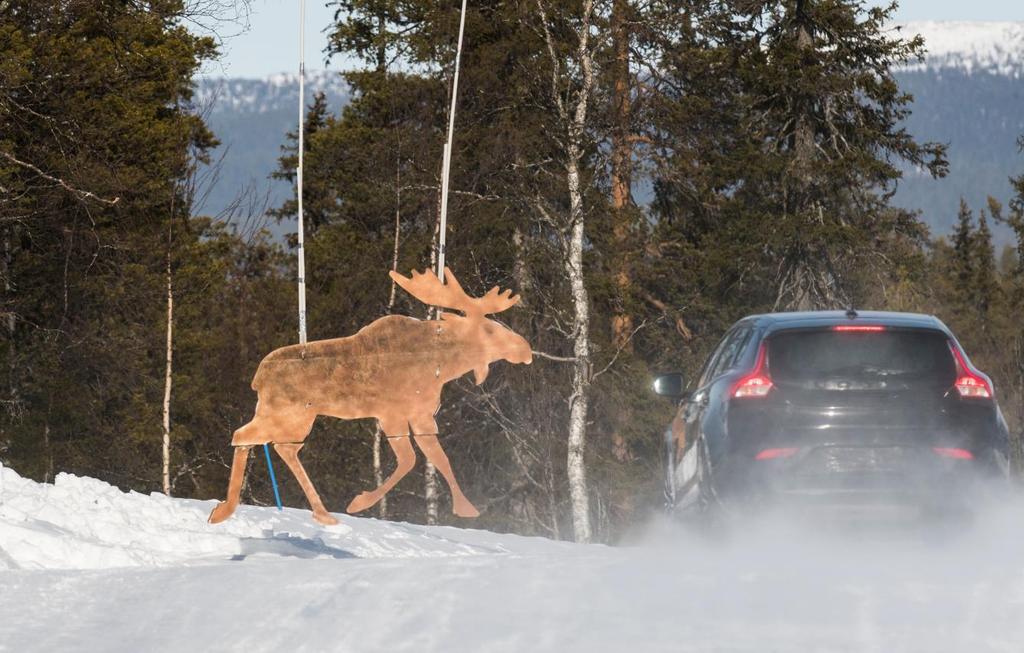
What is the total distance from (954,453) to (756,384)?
1.29 metres

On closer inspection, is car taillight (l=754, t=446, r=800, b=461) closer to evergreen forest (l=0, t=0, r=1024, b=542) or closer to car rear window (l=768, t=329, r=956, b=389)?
car rear window (l=768, t=329, r=956, b=389)

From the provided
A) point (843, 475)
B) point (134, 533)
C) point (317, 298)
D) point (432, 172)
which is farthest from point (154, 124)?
point (843, 475)

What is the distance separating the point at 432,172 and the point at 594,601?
2346cm

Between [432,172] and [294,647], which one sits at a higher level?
[432,172]

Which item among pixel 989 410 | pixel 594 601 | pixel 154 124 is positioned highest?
pixel 154 124

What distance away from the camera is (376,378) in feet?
45.0

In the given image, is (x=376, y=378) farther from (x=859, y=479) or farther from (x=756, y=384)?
(x=859, y=479)

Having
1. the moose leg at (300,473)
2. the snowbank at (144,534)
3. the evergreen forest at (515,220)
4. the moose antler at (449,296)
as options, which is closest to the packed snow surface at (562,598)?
the snowbank at (144,534)

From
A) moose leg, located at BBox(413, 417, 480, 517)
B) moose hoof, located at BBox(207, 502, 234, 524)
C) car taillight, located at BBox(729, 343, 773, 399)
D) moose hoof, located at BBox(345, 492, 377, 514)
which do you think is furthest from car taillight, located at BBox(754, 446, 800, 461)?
moose hoof, located at BBox(207, 502, 234, 524)

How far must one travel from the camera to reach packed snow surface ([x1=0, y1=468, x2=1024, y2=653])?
734cm

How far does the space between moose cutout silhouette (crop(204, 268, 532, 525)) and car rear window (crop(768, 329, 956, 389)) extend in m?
3.70

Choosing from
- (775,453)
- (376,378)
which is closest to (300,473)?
(376,378)

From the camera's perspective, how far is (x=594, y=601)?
8.22 metres

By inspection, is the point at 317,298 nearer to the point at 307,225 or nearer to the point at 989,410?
the point at 307,225
